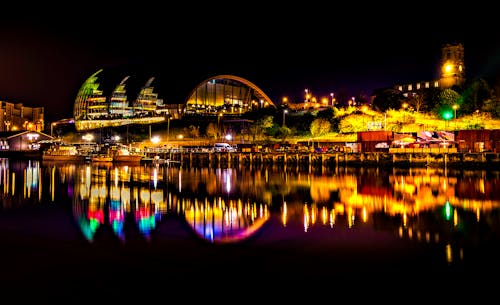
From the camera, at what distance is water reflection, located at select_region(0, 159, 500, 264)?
10.6m

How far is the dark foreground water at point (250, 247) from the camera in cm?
665

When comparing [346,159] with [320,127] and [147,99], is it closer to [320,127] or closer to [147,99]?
[320,127]

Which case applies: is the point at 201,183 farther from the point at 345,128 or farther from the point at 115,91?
the point at 115,91

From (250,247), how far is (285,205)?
580 centimetres

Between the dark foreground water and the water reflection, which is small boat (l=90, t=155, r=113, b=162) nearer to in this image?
the water reflection

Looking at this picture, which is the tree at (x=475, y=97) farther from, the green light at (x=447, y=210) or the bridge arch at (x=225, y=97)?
the bridge arch at (x=225, y=97)

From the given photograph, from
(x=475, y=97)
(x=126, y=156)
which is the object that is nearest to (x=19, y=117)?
(x=126, y=156)

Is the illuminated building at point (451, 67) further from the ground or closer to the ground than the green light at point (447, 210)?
further from the ground

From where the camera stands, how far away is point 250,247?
9117mm

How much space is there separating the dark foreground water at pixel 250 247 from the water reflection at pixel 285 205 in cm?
6

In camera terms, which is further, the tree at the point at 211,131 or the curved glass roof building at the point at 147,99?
the curved glass roof building at the point at 147,99

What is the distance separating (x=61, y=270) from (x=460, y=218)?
32.9 feet

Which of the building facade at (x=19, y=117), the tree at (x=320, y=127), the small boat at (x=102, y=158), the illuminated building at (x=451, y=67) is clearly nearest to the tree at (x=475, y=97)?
the illuminated building at (x=451, y=67)

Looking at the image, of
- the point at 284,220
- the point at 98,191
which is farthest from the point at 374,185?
the point at 98,191
